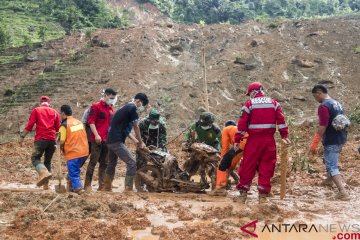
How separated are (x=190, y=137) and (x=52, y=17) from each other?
22599 mm

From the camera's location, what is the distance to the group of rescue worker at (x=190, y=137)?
6020mm

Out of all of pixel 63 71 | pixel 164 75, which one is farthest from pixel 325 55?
pixel 63 71

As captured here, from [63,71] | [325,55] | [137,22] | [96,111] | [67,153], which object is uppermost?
[137,22]

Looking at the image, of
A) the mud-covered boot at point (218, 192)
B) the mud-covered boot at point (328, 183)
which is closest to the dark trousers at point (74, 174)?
the mud-covered boot at point (218, 192)

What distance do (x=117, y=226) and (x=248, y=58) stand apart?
15402 mm

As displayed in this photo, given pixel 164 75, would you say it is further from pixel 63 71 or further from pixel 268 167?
pixel 268 167

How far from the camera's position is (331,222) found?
5.11m

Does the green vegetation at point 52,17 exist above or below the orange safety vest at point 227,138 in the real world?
above

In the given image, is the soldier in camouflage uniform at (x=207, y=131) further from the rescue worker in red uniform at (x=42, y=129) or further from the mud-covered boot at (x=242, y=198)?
the rescue worker in red uniform at (x=42, y=129)

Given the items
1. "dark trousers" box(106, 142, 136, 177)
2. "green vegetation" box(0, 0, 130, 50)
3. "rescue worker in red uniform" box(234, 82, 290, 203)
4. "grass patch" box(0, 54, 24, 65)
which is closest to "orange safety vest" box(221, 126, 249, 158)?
"rescue worker in red uniform" box(234, 82, 290, 203)

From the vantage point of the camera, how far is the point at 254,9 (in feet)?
102

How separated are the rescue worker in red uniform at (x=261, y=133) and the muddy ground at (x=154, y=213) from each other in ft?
1.37

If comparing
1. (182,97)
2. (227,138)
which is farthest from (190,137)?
(182,97)

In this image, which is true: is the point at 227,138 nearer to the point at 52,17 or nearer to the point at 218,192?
the point at 218,192
